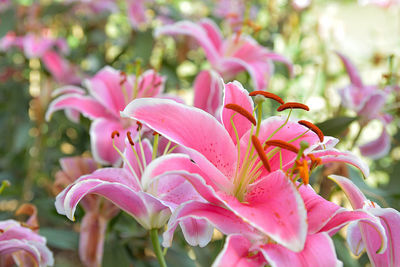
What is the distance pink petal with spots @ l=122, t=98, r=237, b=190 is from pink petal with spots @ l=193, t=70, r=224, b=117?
171mm

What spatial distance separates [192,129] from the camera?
35 centimetres

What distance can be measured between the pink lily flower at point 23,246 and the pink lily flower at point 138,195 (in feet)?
0.24

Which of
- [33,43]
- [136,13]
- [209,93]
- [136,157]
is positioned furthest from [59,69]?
[136,157]

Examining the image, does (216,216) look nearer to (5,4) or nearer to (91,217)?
(91,217)

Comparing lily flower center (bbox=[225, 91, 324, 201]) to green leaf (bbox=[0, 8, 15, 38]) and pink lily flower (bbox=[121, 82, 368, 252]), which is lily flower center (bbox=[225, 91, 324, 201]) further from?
green leaf (bbox=[0, 8, 15, 38])

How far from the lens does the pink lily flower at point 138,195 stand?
1.18 feet

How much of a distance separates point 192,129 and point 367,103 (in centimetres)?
40

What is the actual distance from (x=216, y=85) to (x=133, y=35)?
64cm

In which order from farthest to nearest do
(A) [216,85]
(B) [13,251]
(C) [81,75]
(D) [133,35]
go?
(D) [133,35] < (C) [81,75] < (A) [216,85] < (B) [13,251]

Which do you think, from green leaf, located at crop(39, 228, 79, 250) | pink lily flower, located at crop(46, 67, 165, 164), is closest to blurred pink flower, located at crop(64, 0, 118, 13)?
pink lily flower, located at crop(46, 67, 165, 164)

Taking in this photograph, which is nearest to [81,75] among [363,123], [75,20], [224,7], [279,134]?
[75,20]

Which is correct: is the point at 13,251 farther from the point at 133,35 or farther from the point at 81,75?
the point at 133,35

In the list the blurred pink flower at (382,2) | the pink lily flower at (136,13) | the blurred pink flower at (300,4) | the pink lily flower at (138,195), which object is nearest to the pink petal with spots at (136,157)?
the pink lily flower at (138,195)

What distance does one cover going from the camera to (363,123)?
0.68 meters
